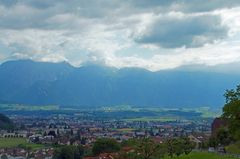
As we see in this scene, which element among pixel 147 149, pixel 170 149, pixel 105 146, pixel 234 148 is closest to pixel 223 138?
pixel 234 148

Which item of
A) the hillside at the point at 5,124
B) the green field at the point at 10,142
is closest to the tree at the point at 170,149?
the green field at the point at 10,142

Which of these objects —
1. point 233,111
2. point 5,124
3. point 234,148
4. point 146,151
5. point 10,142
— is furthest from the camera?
point 5,124

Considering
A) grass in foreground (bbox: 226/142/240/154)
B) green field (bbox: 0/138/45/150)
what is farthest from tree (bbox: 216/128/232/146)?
green field (bbox: 0/138/45/150)

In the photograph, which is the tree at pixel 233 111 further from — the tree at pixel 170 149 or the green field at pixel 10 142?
the green field at pixel 10 142

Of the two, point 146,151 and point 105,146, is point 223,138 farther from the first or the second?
point 105,146

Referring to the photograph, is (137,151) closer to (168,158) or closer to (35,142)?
(168,158)

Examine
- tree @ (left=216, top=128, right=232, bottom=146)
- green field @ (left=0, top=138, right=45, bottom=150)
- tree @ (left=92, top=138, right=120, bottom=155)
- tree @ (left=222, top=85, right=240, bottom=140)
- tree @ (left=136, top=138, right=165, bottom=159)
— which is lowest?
green field @ (left=0, top=138, right=45, bottom=150)

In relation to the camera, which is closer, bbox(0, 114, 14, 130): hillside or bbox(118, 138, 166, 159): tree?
bbox(118, 138, 166, 159): tree

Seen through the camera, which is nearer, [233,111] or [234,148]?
[233,111]

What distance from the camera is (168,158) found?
203 ft

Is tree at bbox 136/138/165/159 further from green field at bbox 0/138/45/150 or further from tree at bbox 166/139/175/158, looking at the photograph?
green field at bbox 0/138/45/150

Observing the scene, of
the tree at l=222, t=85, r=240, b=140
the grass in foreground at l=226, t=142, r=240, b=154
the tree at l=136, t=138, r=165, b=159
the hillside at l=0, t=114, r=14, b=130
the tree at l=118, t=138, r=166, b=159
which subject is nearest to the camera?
the tree at l=222, t=85, r=240, b=140

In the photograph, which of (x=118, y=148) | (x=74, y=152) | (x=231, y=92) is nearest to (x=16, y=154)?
(x=74, y=152)

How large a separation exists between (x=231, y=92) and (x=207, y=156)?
40.1 ft
